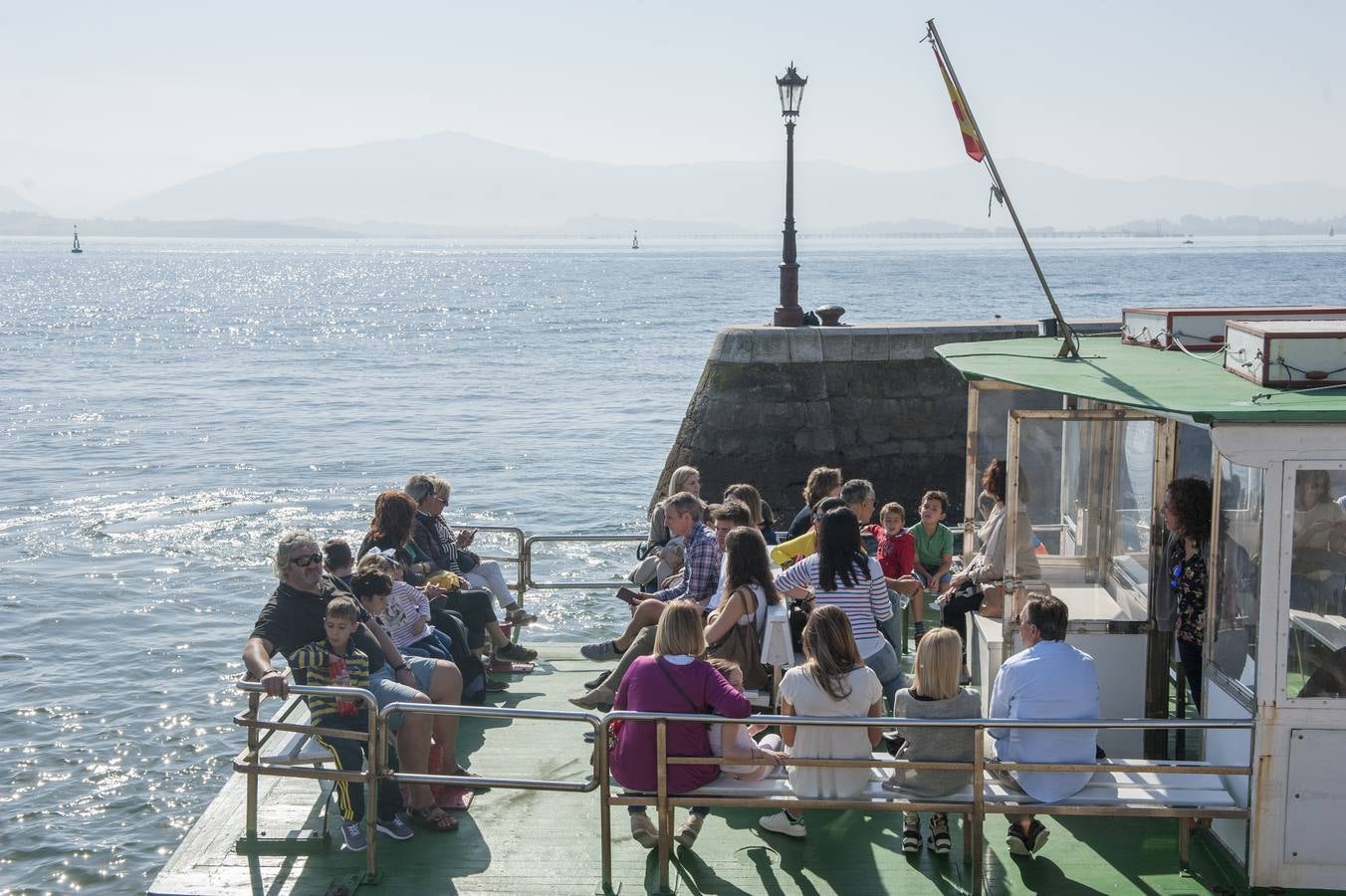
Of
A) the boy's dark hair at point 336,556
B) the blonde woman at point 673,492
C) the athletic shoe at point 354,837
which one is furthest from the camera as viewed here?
the blonde woman at point 673,492

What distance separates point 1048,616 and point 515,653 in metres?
4.69

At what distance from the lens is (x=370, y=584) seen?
736 cm

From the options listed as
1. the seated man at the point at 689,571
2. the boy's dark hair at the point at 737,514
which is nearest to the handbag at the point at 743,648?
the seated man at the point at 689,571

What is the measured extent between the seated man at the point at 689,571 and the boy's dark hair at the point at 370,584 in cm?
155

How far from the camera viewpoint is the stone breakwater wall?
1994 cm

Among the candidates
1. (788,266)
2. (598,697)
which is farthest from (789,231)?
(598,697)

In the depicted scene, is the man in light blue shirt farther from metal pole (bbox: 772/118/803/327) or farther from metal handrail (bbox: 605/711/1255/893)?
metal pole (bbox: 772/118/803/327)

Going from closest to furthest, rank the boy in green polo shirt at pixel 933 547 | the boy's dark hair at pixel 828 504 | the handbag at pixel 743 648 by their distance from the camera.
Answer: the handbag at pixel 743 648
the boy's dark hair at pixel 828 504
the boy in green polo shirt at pixel 933 547

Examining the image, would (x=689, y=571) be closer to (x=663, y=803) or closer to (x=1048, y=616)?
(x=663, y=803)

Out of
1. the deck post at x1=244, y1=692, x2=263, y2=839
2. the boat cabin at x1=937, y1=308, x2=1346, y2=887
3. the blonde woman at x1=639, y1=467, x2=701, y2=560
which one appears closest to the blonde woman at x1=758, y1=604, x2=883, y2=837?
the boat cabin at x1=937, y1=308, x2=1346, y2=887

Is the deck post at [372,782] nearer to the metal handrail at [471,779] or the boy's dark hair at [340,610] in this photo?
the metal handrail at [471,779]

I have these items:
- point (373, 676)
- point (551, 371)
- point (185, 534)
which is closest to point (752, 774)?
point (373, 676)

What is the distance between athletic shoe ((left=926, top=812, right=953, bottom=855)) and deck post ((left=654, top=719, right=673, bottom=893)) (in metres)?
1.29

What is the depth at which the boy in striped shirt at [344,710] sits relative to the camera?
6.80 meters
